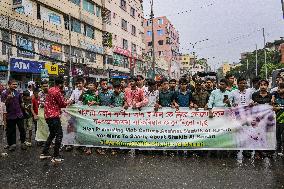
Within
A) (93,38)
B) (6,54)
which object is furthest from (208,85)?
(93,38)

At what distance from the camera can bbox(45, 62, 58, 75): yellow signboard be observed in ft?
93.6

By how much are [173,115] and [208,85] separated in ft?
4.81

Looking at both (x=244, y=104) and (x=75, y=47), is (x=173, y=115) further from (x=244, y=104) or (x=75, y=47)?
(x=75, y=47)

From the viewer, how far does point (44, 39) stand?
2856 cm

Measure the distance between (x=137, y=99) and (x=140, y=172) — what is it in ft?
8.42

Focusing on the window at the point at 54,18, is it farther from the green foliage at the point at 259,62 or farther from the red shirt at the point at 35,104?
the green foliage at the point at 259,62

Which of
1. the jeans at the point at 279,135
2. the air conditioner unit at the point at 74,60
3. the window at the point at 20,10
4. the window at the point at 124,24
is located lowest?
the jeans at the point at 279,135

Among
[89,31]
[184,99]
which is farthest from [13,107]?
[89,31]

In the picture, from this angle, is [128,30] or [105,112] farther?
[128,30]

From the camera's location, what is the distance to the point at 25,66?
25750 mm

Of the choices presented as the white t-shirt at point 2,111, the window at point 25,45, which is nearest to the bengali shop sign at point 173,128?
the white t-shirt at point 2,111

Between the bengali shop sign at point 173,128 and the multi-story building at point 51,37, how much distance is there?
11904 mm

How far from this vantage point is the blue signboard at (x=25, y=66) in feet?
79.7

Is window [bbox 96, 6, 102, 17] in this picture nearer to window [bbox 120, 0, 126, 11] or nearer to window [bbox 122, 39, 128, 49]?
window [bbox 120, 0, 126, 11]
